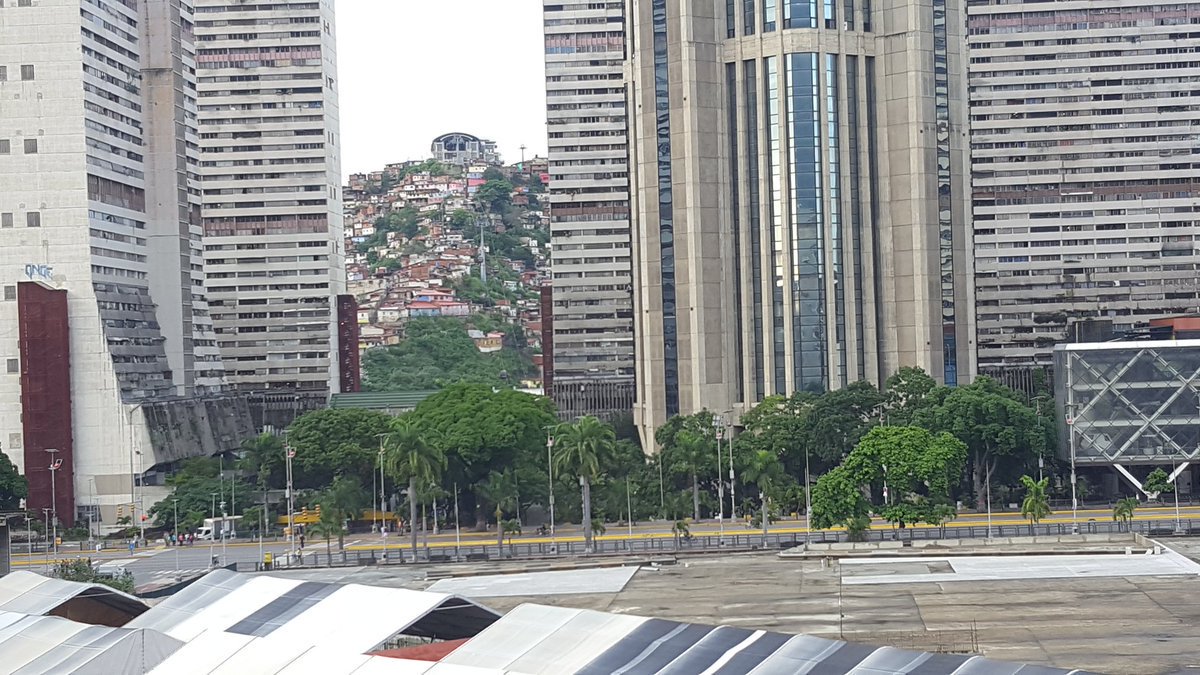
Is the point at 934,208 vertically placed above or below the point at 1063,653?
above

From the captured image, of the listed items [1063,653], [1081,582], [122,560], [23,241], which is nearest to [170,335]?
[23,241]

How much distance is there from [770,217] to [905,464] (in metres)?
38.8

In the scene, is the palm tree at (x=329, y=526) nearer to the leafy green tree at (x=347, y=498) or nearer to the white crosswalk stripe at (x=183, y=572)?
the leafy green tree at (x=347, y=498)

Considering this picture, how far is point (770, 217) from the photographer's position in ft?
499

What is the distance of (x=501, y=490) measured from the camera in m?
130

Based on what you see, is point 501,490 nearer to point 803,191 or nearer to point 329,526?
point 329,526

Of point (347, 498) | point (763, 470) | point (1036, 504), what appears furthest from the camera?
point (347, 498)

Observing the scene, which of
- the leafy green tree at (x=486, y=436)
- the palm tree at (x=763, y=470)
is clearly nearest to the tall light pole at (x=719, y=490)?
the palm tree at (x=763, y=470)

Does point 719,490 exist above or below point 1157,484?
above

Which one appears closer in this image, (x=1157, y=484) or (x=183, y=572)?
(x=183, y=572)

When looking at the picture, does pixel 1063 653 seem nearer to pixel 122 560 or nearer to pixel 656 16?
pixel 122 560

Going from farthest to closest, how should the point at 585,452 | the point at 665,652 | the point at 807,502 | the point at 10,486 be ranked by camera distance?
1. the point at 10,486
2. the point at 807,502
3. the point at 585,452
4. the point at 665,652

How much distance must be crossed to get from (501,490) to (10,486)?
136 ft

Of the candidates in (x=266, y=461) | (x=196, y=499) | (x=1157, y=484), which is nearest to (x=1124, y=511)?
(x=1157, y=484)
